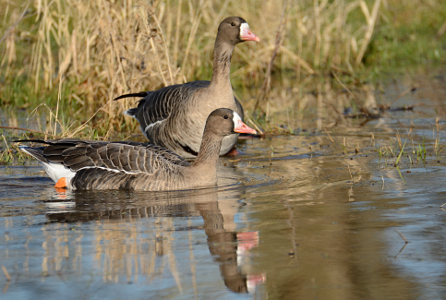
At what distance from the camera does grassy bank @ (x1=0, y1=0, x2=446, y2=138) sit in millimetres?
11953

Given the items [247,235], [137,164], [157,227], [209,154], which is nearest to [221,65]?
[209,154]

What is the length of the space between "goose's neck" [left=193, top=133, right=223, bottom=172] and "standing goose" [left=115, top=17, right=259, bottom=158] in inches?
51.4

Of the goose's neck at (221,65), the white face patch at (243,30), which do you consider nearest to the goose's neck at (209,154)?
the goose's neck at (221,65)

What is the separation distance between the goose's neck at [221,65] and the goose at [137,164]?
1674 mm

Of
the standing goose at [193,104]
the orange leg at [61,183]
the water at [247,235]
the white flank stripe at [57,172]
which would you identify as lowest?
the water at [247,235]

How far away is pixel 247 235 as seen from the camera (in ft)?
20.9

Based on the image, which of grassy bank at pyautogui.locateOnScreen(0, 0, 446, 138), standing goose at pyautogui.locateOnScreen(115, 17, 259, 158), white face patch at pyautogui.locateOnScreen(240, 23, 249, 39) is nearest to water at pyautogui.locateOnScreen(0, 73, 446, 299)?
standing goose at pyautogui.locateOnScreen(115, 17, 259, 158)

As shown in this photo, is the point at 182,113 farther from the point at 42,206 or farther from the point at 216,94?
the point at 42,206

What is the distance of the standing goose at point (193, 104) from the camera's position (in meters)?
10.4

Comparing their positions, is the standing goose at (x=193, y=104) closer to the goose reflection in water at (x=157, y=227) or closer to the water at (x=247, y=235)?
the water at (x=247, y=235)

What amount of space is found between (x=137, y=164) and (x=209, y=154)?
0.80 meters

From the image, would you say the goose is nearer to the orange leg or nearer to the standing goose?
the orange leg

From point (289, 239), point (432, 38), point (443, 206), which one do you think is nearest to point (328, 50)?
Result: point (432, 38)

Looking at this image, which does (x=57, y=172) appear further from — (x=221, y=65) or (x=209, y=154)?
(x=221, y=65)
